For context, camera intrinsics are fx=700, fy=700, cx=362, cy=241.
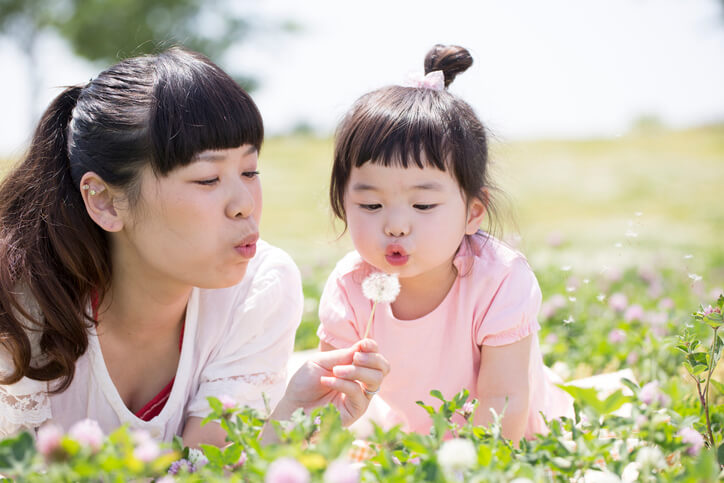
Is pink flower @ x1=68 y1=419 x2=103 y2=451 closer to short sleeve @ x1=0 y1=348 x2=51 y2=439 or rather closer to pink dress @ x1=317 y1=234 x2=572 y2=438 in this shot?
short sleeve @ x1=0 y1=348 x2=51 y2=439

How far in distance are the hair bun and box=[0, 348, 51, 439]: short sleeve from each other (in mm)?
1663

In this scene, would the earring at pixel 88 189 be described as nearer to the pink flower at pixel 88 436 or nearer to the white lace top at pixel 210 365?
the white lace top at pixel 210 365

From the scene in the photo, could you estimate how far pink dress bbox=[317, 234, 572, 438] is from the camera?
220 centimetres

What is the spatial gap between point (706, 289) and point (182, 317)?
3.23 metres

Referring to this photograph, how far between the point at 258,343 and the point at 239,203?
567 mm

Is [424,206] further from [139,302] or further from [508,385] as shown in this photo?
[139,302]

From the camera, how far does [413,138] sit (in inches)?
81.4

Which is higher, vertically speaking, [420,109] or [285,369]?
[420,109]

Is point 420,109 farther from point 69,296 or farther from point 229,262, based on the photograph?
point 69,296

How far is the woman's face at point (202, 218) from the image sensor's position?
1.93 m

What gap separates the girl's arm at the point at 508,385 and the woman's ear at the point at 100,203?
3.97 ft

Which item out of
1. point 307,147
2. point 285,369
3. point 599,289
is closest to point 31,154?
point 285,369

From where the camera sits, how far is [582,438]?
1.35 metres

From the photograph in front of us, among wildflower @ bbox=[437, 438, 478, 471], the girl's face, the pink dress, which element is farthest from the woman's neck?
wildflower @ bbox=[437, 438, 478, 471]
